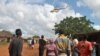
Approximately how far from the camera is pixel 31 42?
4884 centimetres

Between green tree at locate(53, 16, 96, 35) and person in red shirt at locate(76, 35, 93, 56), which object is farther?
green tree at locate(53, 16, 96, 35)

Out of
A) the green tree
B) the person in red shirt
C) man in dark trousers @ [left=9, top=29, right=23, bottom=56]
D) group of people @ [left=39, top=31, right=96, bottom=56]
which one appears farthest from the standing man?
the green tree

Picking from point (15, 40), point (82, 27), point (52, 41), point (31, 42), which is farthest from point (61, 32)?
point (82, 27)

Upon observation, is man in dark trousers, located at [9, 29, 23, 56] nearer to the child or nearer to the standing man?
the child

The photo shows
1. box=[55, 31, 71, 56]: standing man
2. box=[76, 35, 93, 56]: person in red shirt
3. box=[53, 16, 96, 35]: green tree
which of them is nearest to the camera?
box=[55, 31, 71, 56]: standing man

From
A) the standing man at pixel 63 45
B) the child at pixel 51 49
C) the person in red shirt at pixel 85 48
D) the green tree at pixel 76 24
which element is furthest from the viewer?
the green tree at pixel 76 24

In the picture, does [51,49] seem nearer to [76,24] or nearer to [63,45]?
[63,45]

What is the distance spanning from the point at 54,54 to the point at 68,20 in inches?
3581

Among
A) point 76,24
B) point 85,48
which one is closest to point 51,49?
point 85,48

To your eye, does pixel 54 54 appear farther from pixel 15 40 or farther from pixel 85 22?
pixel 85 22

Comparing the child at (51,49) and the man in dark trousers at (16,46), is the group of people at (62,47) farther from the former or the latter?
the man in dark trousers at (16,46)

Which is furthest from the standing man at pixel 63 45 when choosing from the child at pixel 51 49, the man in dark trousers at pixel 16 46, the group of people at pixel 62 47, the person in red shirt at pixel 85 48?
the man in dark trousers at pixel 16 46

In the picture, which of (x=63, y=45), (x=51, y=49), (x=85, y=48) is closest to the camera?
(x=63, y=45)

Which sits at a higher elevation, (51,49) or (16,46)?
(16,46)
